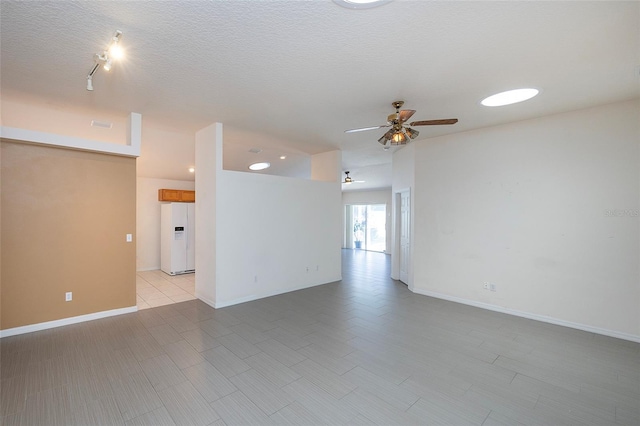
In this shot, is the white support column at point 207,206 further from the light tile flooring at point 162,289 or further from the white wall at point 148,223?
the white wall at point 148,223

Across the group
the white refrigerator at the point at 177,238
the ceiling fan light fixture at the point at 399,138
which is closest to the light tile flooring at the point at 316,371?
the ceiling fan light fixture at the point at 399,138

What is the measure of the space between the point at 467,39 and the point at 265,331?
12.4 ft

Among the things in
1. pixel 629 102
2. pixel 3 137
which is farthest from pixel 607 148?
pixel 3 137

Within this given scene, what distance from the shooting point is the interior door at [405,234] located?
592 centimetres

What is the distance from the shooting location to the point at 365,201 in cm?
1255

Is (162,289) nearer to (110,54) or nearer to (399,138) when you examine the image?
(110,54)

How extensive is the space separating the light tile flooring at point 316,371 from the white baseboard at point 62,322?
0.15 m

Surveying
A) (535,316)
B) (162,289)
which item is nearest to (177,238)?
(162,289)

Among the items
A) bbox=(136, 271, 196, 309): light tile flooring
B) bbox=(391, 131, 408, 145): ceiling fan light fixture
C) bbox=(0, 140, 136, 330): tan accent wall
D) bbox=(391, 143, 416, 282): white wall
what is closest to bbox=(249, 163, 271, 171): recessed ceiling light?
bbox=(136, 271, 196, 309): light tile flooring

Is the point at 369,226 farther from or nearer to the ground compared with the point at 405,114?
nearer to the ground

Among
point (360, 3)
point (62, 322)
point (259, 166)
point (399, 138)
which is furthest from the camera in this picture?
point (259, 166)

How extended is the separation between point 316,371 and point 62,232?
3.81 metres

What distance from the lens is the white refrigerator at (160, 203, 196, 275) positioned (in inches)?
277

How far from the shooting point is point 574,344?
3.28 meters
